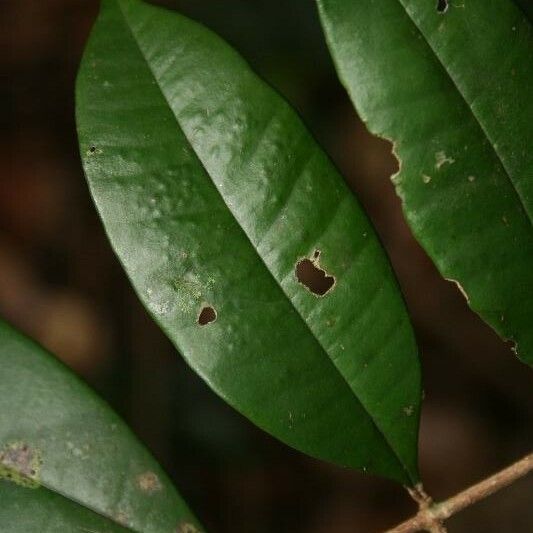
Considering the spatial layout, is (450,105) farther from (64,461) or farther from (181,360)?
(181,360)

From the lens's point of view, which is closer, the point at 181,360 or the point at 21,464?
the point at 21,464

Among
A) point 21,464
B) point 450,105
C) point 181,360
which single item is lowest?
point 181,360

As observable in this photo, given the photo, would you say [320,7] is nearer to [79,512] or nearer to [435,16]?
[435,16]

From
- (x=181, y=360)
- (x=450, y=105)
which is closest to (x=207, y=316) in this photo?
(x=450, y=105)

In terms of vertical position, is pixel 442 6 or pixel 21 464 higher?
pixel 442 6

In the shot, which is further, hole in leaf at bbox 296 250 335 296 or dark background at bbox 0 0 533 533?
dark background at bbox 0 0 533 533

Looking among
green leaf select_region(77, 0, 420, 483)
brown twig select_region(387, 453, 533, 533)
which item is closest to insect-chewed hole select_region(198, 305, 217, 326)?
green leaf select_region(77, 0, 420, 483)

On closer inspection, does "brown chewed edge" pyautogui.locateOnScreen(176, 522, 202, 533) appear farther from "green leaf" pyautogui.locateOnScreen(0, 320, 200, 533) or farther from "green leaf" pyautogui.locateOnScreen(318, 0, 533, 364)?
"green leaf" pyautogui.locateOnScreen(318, 0, 533, 364)
